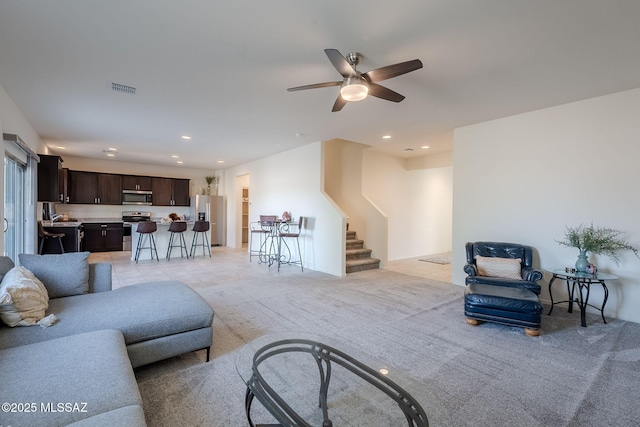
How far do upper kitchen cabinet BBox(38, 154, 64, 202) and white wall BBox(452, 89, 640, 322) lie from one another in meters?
7.17

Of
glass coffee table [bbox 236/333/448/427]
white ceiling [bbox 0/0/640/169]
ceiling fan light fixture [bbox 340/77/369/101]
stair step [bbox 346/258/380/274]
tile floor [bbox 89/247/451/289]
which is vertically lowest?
tile floor [bbox 89/247/451/289]

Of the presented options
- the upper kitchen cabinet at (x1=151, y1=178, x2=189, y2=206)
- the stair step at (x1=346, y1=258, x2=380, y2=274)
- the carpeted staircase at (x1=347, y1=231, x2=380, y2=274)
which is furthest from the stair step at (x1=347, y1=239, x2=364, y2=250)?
the upper kitchen cabinet at (x1=151, y1=178, x2=189, y2=206)

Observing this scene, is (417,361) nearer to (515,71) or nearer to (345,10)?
(345,10)

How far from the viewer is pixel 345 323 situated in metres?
3.14

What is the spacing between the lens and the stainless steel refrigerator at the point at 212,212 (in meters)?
9.34

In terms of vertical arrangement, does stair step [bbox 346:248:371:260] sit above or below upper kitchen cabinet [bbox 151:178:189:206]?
below

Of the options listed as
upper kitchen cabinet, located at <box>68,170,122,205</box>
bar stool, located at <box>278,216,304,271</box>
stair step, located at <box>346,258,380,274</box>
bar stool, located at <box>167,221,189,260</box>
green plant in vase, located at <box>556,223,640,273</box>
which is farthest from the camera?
Result: upper kitchen cabinet, located at <box>68,170,122,205</box>

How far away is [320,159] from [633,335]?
4.96 meters

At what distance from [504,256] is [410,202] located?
4.06m

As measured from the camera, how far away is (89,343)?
164 cm

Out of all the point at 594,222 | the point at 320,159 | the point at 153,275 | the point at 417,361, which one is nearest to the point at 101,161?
the point at 153,275

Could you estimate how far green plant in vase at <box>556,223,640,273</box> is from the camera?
10.8 ft

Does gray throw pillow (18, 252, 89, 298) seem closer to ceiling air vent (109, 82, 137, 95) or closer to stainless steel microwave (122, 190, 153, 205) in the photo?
ceiling air vent (109, 82, 137, 95)

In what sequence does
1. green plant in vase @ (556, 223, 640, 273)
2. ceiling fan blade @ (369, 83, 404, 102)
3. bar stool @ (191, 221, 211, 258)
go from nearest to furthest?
ceiling fan blade @ (369, 83, 404, 102) < green plant in vase @ (556, 223, 640, 273) < bar stool @ (191, 221, 211, 258)
